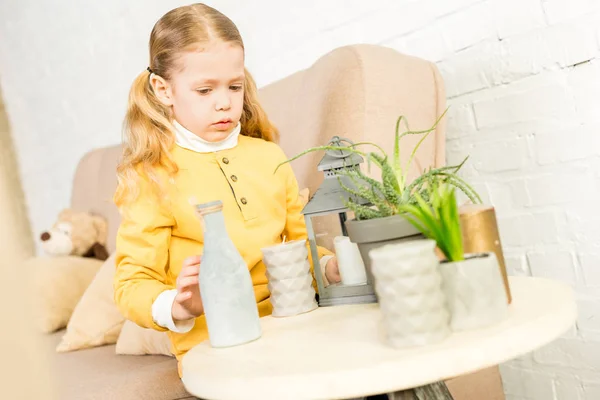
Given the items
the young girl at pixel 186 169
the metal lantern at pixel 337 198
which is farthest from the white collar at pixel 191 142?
the metal lantern at pixel 337 198

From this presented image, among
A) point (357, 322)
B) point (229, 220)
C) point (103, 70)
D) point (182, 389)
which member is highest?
point (103, 70)

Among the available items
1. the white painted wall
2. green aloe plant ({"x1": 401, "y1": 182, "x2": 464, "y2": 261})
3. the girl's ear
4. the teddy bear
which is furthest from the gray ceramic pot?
the teddy bear

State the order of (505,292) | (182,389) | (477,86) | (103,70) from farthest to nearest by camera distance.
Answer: (103,70) < (477,86) < (182,389) < (505,292)

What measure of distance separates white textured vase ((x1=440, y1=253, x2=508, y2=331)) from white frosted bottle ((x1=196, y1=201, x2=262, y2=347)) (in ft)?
0.97

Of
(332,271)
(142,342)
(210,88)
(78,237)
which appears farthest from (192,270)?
(78,237)

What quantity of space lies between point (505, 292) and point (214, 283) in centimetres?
38

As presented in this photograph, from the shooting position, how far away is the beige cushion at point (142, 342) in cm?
160

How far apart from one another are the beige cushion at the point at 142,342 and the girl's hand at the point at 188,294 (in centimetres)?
59

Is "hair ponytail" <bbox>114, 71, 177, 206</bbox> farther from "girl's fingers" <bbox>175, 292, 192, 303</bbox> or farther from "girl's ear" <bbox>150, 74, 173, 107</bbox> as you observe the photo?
"girl's fingers" <bbox>175, 292, 192, 303</bbox>

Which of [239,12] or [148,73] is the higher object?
[239,12]

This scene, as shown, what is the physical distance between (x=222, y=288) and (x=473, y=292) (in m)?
0.34

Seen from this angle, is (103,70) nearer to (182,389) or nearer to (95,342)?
(95,342)

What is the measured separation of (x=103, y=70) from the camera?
2.89m

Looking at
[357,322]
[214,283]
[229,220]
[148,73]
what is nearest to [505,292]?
[357,322]
